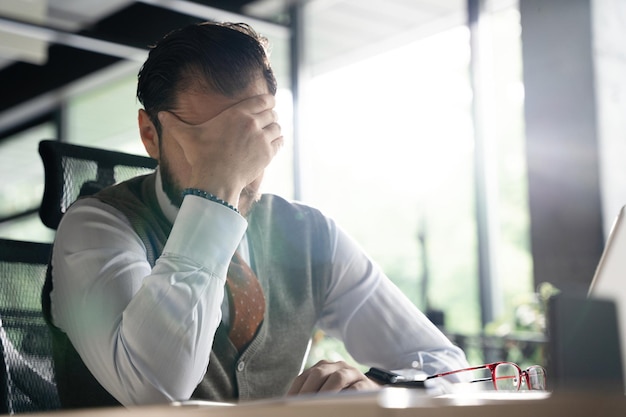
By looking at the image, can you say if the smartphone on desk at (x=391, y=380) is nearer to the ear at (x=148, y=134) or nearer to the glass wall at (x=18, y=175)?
the ear at (x=148, y=134)

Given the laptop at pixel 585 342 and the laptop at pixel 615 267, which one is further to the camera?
the laptop at pixel 615 267

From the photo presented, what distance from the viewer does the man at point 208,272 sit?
3.30 ft

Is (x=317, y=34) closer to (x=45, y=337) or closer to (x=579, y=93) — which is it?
(x=579, y=93)

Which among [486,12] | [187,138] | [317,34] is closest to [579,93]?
[486,12]

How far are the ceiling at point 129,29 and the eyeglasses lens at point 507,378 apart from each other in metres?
3.19

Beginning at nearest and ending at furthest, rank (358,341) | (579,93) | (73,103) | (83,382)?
(83,382)
(358,341)
(579,93)
(73,103)

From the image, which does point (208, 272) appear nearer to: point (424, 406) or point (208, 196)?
point (208, 196)

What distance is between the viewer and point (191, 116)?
122 cm

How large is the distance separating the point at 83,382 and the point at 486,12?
360 cm

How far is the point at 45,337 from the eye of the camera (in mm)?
1181

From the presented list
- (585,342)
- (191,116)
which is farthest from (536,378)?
(191,116)

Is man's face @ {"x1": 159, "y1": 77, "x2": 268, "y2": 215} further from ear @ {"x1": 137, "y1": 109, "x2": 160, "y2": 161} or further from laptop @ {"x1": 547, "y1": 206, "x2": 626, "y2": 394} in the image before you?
laptop @ {"x1": 547, "y1": 206, "x2": 626, "y2": 394}

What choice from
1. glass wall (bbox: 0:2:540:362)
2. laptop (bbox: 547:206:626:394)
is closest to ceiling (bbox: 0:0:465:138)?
glass wall (bbox: 0:2:540:362)

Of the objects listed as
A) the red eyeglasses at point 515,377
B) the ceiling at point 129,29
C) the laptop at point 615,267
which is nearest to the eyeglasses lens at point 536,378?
the red eyeglasses at point 515,377
